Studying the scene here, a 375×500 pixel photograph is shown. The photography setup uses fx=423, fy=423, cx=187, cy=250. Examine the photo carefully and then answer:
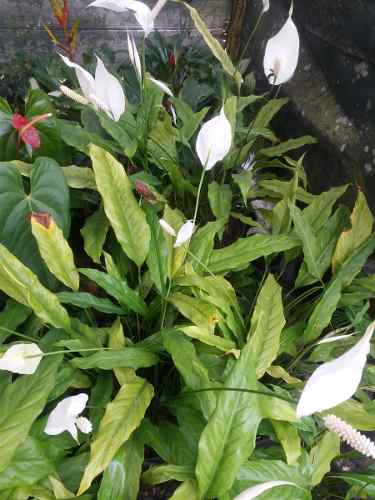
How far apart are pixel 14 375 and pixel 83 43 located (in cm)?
181

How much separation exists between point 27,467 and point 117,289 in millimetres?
324

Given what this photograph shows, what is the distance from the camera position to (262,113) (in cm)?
128

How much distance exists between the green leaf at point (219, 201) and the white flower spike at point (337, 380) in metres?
0.67

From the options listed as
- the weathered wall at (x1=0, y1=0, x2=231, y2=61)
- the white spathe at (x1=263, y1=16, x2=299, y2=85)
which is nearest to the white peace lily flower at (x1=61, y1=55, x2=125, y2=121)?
the white spathe at (x1=263, y1=16, x2=299, y2=85)

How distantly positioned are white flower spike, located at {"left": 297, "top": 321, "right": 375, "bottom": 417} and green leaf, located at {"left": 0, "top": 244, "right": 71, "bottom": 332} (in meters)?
0.49

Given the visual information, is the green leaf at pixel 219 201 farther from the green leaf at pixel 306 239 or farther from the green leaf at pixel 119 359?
the green leaf at pixel 119 359

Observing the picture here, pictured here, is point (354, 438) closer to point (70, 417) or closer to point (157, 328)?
point (70, 417)

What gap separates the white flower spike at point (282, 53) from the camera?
2.60 ft

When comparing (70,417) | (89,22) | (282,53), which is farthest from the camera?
(89,22)

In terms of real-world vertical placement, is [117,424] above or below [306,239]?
below

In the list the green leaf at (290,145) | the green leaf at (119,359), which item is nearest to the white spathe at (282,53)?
the green leaf at (290,145)

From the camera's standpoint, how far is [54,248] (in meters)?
0.76

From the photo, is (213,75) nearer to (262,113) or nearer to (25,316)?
(262,113)

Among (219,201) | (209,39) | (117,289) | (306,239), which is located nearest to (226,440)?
(117,289)
